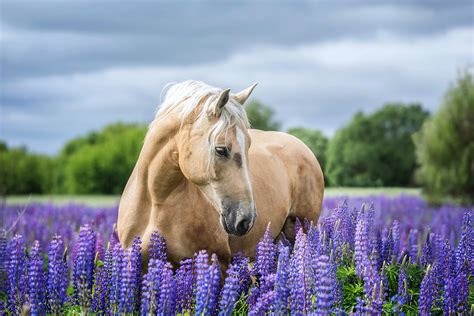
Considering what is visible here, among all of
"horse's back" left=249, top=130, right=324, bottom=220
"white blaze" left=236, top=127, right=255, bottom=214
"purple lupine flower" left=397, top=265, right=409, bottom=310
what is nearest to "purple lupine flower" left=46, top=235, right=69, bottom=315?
"white blaze" left=236, top=127, right=255, bottom=214

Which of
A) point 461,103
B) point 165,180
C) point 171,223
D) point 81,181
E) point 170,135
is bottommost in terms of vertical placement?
point 81,181

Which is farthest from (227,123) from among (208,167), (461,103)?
(461,103)

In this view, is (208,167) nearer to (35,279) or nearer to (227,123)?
(227,123)

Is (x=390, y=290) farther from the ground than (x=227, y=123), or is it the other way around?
(x=227, y=123)

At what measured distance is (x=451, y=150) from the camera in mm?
21016

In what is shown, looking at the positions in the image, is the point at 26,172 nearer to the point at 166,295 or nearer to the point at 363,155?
the point at 363,155

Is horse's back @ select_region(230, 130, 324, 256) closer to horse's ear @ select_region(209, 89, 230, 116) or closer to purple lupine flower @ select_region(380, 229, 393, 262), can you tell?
purple lupine flower @ select_region(380, 229, 393, 262)

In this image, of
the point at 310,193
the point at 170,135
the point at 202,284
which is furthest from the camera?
the point at 310,193

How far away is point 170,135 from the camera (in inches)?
186

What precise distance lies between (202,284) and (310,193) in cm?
345

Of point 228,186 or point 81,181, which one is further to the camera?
point 81,181

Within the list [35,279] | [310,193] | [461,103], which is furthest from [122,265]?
[461,103]

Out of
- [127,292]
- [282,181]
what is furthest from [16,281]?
[282,181]

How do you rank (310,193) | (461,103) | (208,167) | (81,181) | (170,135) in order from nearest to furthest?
1. (208,167)
2. (170,135)
3. (310,193)
4. (461,103)
5. (81,181)
